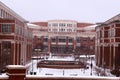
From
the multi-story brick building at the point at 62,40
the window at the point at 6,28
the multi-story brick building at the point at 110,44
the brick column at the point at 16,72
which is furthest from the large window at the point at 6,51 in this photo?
the multi-story brick building at the point at 62,40

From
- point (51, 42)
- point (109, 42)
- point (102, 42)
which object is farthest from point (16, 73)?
point (51, 42)

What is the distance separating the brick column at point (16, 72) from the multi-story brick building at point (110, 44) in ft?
114

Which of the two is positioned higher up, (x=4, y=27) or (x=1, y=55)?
(x=4, y=27)

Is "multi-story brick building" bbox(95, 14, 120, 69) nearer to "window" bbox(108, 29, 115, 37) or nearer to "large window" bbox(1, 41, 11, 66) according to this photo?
"window" bbox(108, 29, 115, 37)

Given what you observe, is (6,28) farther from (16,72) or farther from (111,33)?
(16,72)

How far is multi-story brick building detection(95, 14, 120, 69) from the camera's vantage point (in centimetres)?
4688

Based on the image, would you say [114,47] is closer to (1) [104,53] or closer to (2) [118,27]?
(2) [118,27]

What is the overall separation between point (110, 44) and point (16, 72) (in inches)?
1644

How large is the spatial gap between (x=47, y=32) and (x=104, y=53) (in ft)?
220

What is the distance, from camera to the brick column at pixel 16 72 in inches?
397

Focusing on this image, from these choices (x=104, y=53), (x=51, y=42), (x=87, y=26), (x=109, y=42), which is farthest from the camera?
(x=87, y=26)

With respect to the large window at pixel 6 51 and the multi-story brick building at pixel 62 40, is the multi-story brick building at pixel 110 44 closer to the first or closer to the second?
the large window at pixel 6 51

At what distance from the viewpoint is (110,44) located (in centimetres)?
5059

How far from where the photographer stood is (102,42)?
186 ft
